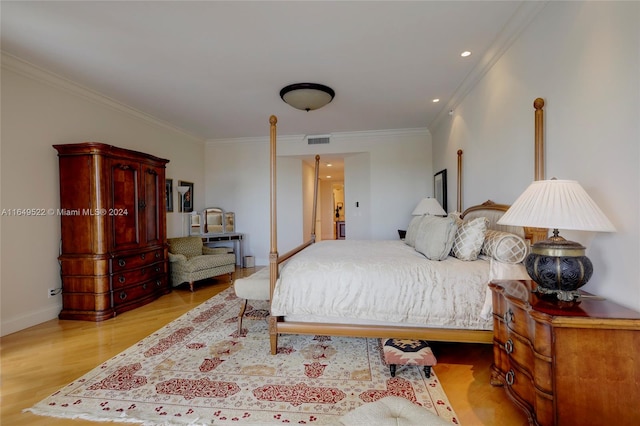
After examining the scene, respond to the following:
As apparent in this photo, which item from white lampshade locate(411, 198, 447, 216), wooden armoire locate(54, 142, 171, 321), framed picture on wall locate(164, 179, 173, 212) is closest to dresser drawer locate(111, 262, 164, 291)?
wooden armoire locate(54, 142, 171, 321)

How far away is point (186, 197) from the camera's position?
5.64 m

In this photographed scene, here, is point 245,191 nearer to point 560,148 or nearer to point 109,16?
point 109,16

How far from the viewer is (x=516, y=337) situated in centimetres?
152

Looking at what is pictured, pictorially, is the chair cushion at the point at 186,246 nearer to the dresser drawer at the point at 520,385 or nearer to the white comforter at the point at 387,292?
the white comforter at the point at 387,292

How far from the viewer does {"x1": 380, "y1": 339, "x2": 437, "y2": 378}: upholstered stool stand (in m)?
1.94

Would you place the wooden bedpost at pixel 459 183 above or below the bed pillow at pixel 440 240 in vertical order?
above

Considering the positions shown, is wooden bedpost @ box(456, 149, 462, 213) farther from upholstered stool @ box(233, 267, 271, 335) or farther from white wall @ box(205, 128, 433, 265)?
upholstered stool @ box(233, 267, 271, 335)

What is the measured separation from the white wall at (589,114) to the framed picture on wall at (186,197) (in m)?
5.21

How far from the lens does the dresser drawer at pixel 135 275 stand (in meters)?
3.36

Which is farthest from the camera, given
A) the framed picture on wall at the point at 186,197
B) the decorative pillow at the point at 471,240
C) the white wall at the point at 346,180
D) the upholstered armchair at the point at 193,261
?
the white wall at the point at 346,180

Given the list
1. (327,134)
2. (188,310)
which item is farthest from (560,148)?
(327,134)

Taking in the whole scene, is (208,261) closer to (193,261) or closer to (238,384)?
(193,261)

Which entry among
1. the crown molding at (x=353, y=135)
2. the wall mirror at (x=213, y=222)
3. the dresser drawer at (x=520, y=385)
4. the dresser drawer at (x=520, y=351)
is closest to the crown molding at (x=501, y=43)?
the crown molding at (x=353, y=135)

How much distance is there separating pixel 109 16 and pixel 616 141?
3473 millimetres
